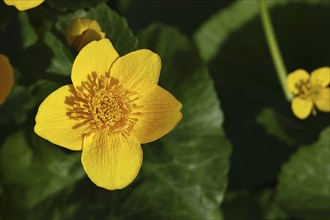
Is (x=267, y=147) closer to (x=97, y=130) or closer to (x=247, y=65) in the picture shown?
(x=247, y=65)

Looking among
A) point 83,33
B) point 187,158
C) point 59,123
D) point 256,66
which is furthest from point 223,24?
point 59,123

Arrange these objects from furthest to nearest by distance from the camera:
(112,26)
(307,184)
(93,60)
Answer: (307,184) < (112,26) < (93,60)

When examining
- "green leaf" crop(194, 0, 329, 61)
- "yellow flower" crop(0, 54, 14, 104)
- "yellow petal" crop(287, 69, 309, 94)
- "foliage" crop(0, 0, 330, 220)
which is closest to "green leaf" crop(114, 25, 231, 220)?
"foliage" crop(0, 0, 330, 220)

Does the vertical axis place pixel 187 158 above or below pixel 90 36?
below

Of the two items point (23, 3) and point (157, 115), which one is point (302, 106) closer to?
point (157, 115)

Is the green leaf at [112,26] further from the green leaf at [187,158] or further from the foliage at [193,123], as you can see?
the green leaf at [187,158]

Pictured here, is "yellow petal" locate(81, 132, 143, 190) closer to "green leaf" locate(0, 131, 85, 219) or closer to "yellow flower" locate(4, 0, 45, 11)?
"yellow flower" locate(4, 0, 45, 11)

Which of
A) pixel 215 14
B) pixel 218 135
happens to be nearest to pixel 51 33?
pixel 218 135
